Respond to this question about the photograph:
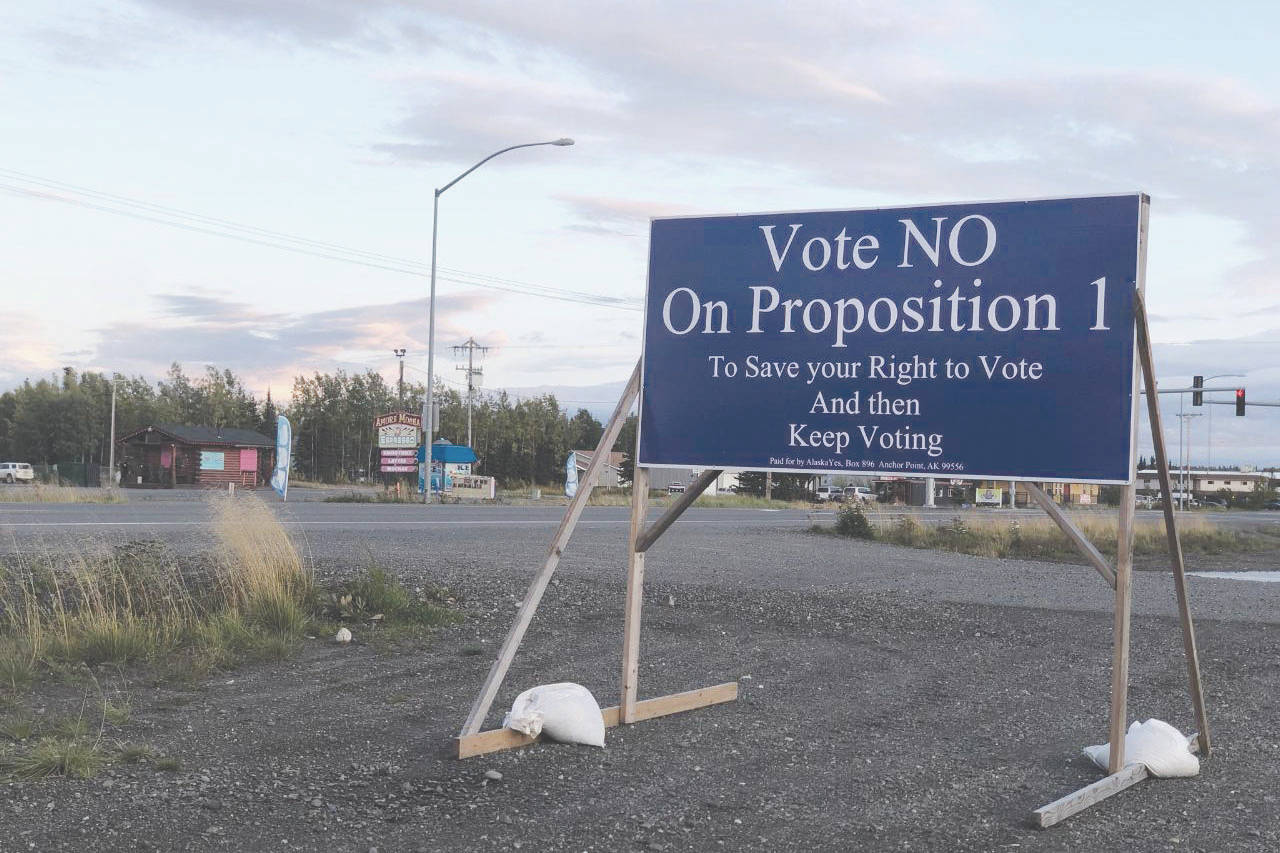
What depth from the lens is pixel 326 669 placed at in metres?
7.60

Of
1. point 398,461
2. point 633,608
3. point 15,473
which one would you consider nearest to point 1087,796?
point 633,608

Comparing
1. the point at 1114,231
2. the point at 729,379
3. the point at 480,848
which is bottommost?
the point at 480,848

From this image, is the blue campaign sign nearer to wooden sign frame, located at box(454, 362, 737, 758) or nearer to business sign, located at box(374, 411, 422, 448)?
wooden sign frame, located at box(454, 362, 737, 758)

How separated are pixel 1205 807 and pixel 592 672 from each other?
12.7ft

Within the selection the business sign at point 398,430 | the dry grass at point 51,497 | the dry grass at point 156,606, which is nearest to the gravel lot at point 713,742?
the dry grass at point 156,606

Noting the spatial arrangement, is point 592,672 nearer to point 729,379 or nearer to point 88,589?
point 729,379

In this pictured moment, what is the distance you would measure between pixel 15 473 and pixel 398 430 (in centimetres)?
3519

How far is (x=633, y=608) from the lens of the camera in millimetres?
6574

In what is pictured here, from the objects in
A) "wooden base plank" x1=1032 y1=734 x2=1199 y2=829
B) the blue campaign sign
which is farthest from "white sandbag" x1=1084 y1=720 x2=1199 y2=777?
the blue campaign sign

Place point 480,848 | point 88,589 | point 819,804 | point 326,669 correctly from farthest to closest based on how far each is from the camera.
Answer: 1. point 88,589
2. point 326,669
3. point 819,804
4. point 480,848

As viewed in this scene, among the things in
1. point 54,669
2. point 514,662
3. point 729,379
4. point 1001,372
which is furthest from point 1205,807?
point 54,669

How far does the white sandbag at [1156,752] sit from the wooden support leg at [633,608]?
236cm

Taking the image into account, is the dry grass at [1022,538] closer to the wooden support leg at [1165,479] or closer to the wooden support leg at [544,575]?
the wooden support leg at [1165,479]

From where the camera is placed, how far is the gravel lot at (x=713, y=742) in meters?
4.68
